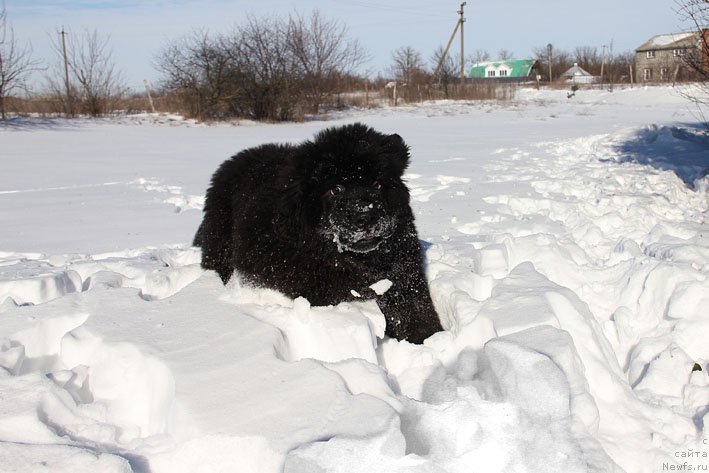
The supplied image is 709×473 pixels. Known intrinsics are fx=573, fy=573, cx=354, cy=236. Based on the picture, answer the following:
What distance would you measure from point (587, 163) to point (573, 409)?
854cm

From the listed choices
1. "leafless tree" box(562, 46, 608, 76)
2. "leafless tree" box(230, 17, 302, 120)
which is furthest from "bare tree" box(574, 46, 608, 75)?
"leafless tree" box(230, 17, 302, 120)

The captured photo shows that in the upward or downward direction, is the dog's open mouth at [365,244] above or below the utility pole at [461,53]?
below

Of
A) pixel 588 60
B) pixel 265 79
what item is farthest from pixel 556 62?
pixel 265 79

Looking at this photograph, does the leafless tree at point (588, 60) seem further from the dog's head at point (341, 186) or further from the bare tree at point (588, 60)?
the dog's head at point (341, 186)

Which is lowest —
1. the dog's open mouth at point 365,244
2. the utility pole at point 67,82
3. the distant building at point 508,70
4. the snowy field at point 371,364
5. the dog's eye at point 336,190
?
the snowy field at point 371,364

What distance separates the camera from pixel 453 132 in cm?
1706

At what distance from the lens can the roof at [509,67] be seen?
231 ft

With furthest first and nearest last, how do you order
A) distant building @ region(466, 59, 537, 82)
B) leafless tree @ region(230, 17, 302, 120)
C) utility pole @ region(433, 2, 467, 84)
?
1. distant building @ region(466, 59, 537, 82)
2. utility pole @ region(433, 2, 467, 84)
3. leafless tree @ region(230, 17, 302, 120)

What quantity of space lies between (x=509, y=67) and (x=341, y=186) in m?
74.1

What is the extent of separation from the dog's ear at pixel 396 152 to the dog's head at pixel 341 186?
1 centimetres

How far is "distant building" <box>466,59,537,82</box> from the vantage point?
6969 cm

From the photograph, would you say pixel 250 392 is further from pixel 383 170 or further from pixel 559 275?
pixel 559 275

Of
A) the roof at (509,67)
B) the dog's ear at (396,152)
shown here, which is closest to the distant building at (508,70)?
the roof at (509,67)

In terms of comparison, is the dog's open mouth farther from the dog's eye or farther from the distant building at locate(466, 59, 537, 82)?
the distant building at locate(466, 59, 537, 82)
